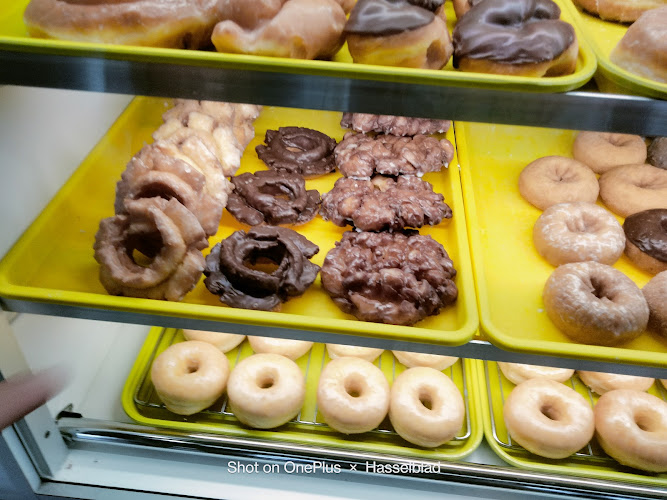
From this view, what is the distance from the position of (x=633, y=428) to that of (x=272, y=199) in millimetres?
1320

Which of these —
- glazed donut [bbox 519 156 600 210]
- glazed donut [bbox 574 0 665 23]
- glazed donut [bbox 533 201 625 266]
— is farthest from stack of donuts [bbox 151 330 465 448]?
glazed donut [bbox 574 0 665 23]

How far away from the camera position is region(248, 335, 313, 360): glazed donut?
1.89m

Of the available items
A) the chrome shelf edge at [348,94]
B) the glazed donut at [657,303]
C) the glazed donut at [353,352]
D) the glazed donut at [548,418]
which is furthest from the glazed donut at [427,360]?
the chrome shelf edge at [348,94]

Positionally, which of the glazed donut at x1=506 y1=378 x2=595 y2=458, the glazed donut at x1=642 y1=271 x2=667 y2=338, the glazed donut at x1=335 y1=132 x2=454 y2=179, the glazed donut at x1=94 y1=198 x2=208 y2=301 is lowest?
the glazed donut at x1=506 y1=378 x2=595 y2=458

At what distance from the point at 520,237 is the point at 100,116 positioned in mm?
1407

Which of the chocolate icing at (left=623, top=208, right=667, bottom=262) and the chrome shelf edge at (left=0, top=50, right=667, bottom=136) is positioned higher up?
the chrome shelf edge at (left=0, top=50, right=667, bottom=136)

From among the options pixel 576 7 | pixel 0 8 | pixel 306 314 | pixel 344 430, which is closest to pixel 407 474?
pixel 344 430

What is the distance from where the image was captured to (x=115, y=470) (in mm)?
1705

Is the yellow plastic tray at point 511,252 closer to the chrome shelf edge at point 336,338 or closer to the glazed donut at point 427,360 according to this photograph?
the chrome shelf edge at point 336,338

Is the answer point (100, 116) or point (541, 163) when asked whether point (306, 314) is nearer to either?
point (100, 116)

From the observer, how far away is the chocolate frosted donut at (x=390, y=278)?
4.43 feet

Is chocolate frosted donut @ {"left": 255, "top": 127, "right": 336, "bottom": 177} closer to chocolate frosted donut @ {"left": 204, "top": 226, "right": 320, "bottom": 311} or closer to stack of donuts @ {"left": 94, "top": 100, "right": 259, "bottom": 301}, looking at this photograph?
stack of donuts @ {"left": 94, "top": 100, "right": 259, "bottom": 301}

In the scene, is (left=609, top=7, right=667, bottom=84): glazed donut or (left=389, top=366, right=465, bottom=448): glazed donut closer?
(left=609, top=7, right=667, bottom=84): glazed donut

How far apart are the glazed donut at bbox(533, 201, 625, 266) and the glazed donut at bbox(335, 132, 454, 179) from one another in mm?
Result: 401
